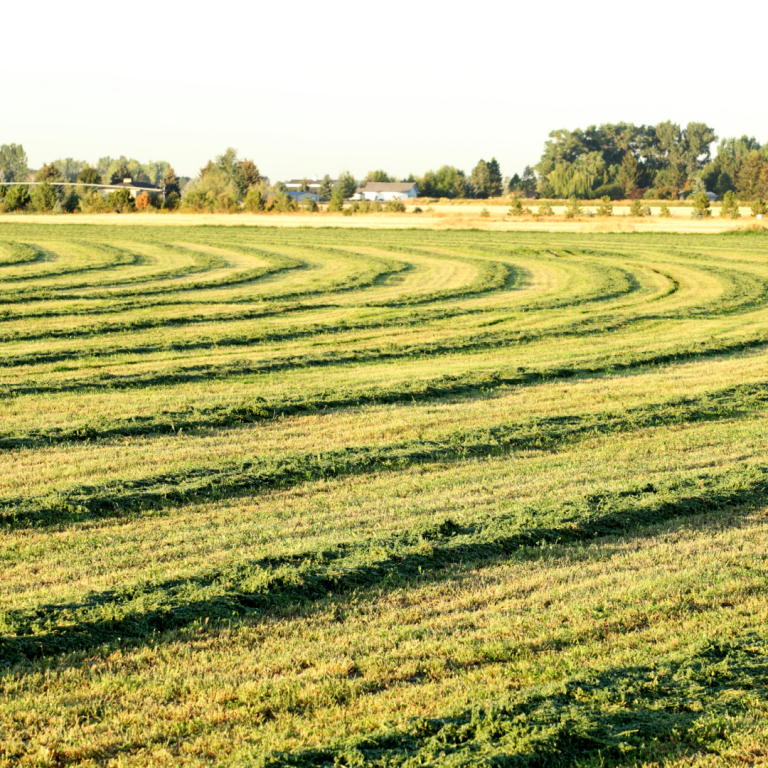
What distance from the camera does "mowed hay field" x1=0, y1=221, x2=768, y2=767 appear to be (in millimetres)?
4262

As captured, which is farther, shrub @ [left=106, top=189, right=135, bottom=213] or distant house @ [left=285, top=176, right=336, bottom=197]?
distant house @ [left=285, top=176, right=336, bottom=197]

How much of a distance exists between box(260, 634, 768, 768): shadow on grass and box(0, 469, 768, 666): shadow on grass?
168 cm

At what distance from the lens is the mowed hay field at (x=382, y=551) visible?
14.0 feet

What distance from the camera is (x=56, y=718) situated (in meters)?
4.33

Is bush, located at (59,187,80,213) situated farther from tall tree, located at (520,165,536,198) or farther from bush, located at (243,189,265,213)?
tall tree, located at (520,165,536,198)

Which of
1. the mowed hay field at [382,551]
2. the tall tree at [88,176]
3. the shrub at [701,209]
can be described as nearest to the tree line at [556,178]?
the tall tree at [88,176]

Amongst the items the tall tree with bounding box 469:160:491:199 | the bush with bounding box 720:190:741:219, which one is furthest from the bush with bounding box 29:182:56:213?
the tall tree with bounding box 469:160:491:199

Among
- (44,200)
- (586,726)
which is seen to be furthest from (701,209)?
(586,726)

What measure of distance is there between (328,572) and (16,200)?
76273mm

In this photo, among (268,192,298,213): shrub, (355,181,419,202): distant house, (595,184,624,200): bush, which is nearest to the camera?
(268,192,298,213): shrub

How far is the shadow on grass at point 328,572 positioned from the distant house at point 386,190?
146m

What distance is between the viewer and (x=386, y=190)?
156875mm

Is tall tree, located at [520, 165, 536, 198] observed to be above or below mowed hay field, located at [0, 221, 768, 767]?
above

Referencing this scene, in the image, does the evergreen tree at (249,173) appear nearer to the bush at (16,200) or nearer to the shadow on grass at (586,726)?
the bush at (16,200)
